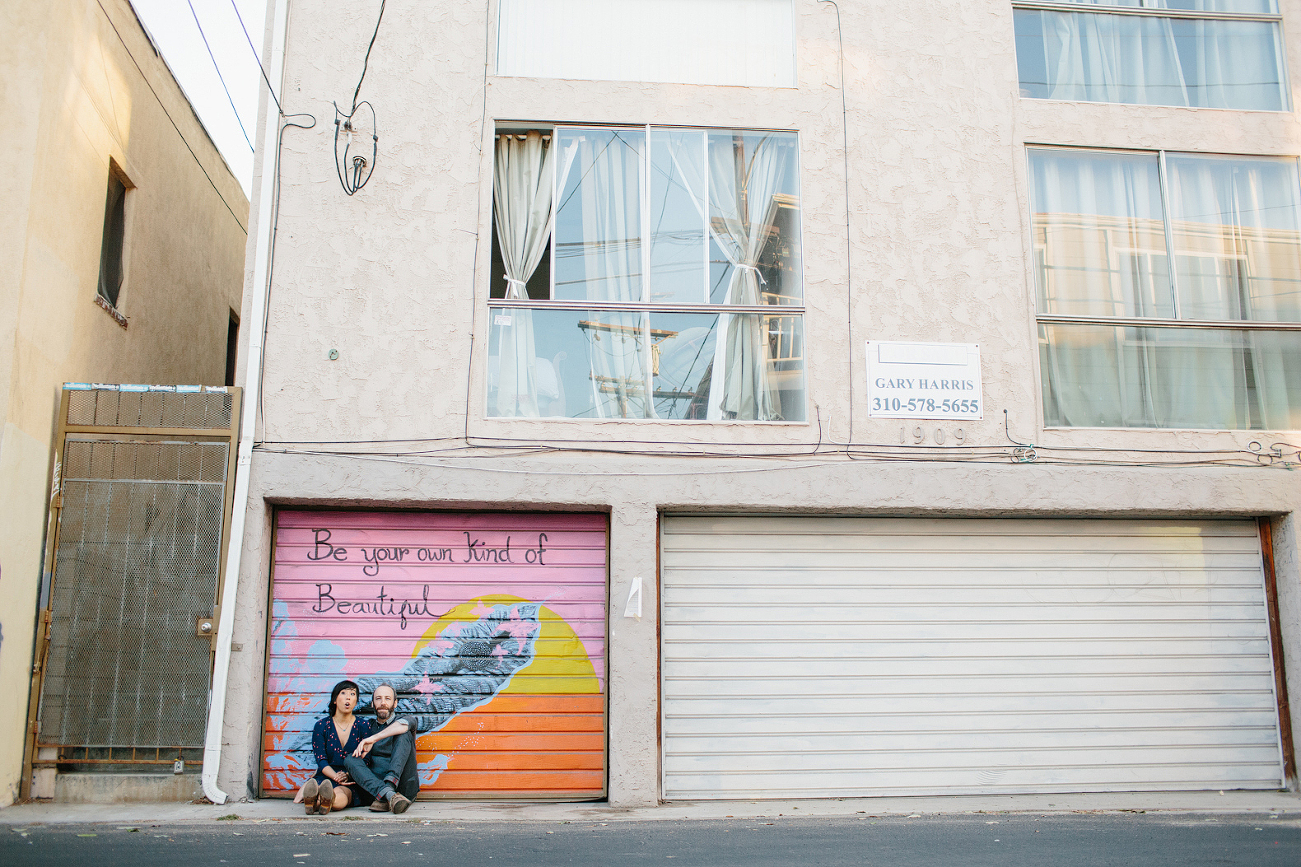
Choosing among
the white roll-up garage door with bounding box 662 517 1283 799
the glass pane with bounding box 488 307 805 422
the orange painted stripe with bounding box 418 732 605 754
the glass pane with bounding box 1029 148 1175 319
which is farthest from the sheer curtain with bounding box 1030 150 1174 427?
the orange painted stripe with bounding box 418 732 605 754

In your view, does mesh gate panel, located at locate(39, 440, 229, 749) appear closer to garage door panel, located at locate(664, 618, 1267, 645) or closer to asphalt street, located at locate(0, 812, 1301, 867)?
asphalt street, located at locate(0, 812, 1301, 867)

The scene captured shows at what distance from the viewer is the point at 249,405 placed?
24.0 ft

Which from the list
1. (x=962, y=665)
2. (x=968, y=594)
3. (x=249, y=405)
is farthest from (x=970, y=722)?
(x=249, y=405)

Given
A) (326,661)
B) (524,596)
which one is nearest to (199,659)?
(326,661)

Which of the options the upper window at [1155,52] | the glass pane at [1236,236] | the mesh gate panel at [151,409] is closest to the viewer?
the mesh gate panel at [151,409]

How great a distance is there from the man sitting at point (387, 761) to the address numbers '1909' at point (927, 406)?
4196mm

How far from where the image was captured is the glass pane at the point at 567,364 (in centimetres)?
771

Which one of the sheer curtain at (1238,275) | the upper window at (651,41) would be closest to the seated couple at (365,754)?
the upper window at (651,41)

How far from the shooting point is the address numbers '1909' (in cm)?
777

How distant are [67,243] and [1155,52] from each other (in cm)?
903

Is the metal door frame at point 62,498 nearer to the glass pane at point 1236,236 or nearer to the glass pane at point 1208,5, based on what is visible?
the glass pane at point 1236,236

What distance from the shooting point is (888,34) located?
27.2 ft

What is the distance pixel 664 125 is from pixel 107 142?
177 inches

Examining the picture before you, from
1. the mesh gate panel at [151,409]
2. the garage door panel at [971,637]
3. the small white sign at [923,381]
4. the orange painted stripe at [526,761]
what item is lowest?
the orange painted stripe at [526,761]
